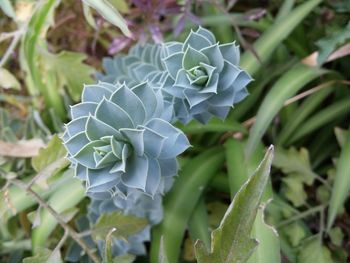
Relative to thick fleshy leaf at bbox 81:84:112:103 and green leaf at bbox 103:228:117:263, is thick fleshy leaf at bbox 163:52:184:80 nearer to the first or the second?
thick fleshy leaf at bbox 81:84:112:103

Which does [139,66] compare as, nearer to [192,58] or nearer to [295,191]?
[192,58]

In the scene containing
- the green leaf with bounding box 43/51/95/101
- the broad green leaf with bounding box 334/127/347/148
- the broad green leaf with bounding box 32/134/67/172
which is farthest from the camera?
the green leaf with bounding box 43/51/95/101

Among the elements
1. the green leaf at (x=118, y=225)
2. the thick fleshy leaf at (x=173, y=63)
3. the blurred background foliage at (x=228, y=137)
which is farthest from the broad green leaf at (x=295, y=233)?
the thick fleshy leaf at (x=173, y=63)

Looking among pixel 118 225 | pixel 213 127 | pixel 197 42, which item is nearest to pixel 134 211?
pixel 118 225

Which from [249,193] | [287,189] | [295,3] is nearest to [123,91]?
[249,193]

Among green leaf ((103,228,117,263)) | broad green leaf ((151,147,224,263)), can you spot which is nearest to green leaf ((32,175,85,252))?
broad green leaf ((151,147,224,263))

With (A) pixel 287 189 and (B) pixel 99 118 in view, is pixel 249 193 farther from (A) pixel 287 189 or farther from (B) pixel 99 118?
(A) pixel 287 189
